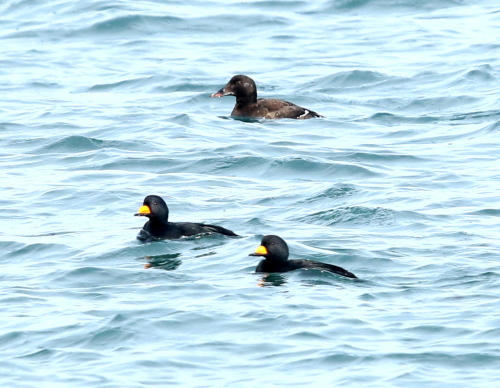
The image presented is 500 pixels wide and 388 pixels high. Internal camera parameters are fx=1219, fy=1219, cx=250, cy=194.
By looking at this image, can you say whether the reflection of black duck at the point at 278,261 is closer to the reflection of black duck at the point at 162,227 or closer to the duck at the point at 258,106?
the reflection of black duck at the point at 162,227

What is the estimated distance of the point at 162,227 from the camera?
12227 millimetres

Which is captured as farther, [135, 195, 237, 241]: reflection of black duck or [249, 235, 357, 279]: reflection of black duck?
[135, 195, 237, 241]: reflection of black duck

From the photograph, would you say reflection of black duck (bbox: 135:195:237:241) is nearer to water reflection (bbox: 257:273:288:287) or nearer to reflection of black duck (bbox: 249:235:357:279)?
reflection of black duck (bbox: 249:235:357:279)

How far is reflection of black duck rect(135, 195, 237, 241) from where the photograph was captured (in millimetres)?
12086

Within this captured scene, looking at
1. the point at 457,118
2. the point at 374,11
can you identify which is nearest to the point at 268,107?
the point at 457,118

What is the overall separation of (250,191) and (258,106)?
450cm

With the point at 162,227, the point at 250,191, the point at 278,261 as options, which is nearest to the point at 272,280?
the point at 278,261

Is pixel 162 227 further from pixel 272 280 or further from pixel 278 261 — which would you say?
pixel 272 280

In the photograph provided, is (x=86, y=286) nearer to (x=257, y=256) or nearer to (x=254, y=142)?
(x=257, y=256)

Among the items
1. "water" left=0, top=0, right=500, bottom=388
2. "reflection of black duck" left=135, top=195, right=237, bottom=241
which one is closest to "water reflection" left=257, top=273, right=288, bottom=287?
"water" left=0, top=0, right=500, bottom=388

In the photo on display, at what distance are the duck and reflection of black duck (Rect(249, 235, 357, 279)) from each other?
311 inches

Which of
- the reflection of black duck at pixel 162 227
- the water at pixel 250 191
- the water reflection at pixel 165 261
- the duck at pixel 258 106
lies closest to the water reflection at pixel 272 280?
the water at pixel 250 191

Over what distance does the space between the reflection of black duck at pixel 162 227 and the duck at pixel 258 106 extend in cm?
659

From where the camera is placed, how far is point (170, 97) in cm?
2088
